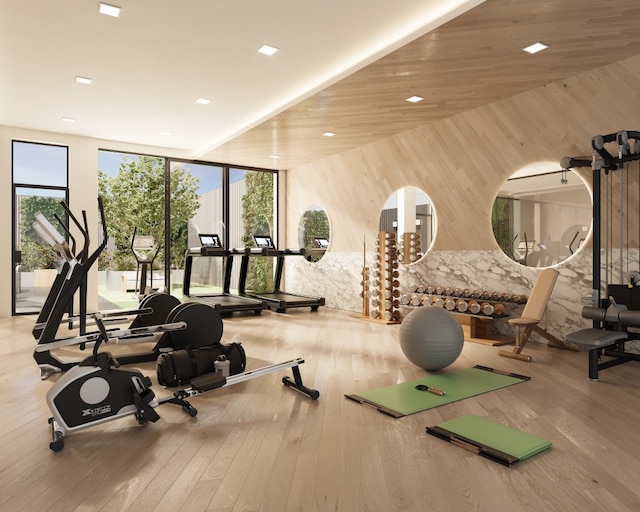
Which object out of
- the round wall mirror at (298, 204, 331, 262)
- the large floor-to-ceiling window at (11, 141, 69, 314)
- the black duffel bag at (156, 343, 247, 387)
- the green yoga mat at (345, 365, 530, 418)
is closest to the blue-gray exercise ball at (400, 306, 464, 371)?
the green yoga mat at (345, 365, 530, 418)

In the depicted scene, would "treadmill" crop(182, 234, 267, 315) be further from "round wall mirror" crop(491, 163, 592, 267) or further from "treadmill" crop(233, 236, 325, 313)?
"round wall mirror" crop(491, 163, 592, 267)

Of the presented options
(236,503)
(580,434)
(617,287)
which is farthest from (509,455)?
(617,287)

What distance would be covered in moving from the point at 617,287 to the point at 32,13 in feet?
18.0

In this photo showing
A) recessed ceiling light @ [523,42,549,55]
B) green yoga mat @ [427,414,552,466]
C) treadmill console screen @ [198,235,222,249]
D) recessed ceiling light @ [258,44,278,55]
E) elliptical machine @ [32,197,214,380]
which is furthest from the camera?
treadmill console screen @ [198,235,222,249]

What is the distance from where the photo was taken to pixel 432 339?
3.68 m

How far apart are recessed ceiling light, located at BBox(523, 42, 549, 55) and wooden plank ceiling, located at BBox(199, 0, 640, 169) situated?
0.05m

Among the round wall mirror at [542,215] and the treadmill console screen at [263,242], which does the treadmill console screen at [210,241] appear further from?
the round wall mirror at [542,215]

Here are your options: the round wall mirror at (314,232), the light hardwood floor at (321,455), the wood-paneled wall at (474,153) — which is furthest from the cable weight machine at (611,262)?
the round wall mirror at (314,232)

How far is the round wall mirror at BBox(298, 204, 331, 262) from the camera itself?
8.25 m

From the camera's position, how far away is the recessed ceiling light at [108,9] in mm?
3570

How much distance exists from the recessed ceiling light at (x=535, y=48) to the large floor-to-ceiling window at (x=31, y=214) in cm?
661

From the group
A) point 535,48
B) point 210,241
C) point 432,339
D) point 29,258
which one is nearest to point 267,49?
point 535,48

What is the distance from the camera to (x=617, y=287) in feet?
13.2

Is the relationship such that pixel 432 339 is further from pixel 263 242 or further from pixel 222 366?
pixel 263 242
